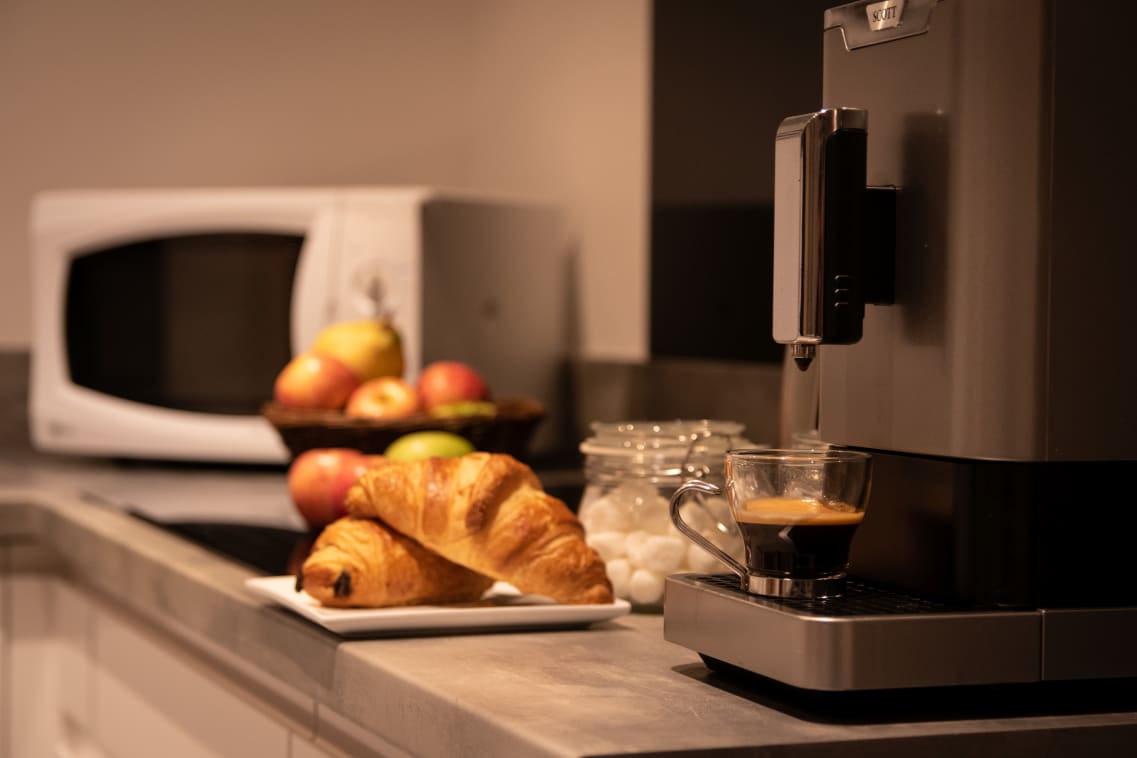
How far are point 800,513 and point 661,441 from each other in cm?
33

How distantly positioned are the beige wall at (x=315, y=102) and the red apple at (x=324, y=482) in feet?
2.85

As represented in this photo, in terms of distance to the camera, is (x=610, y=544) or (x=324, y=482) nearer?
(x=610, y=544)

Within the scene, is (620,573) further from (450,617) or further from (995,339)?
(995,339)

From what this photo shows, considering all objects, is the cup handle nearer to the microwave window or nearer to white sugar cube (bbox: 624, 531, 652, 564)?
white sugar cube (bbox: 624, 531, 652, 564)

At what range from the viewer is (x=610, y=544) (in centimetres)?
106

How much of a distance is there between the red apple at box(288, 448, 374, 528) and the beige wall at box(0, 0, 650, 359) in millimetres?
868

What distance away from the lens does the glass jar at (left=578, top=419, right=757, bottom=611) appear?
1.03 m

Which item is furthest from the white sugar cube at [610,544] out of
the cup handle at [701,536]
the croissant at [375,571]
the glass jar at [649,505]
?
the cup handle at [701,536]

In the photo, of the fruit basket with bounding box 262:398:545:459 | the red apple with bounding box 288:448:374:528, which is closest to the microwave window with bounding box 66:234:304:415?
the fruit basket with bounding box 262:398:545:459

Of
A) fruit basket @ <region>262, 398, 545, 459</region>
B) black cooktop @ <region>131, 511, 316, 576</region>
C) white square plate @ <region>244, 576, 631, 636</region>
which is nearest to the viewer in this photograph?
white square plate @ <region>244, 576, 631, 636</region>

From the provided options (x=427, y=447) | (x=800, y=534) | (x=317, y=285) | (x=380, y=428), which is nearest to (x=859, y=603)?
(x=800, y=534)

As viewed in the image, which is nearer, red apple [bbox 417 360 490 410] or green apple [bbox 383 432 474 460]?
green apple [bbox 383 432 474 460]

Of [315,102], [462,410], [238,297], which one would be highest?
[315,102]

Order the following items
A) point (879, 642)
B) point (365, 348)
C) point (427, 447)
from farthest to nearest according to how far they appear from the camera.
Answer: point (365, 348), point (427, 447), point (879, 642)
